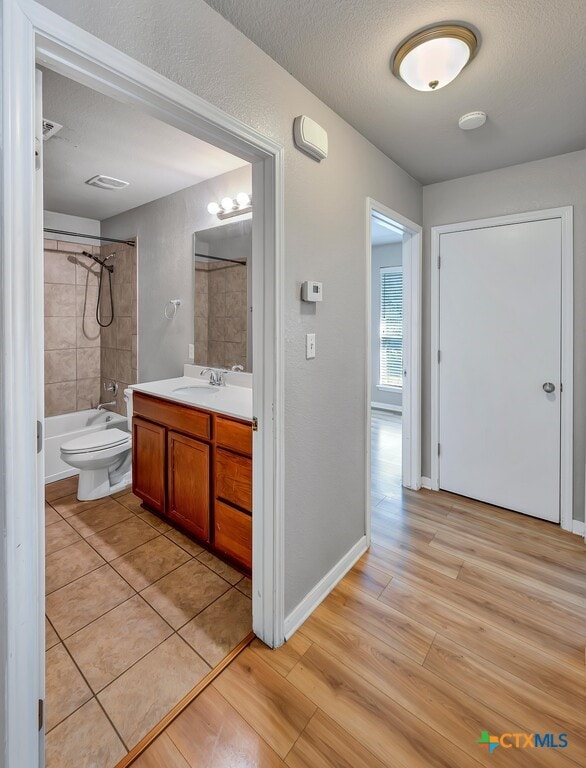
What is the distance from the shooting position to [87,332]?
3.87 metres

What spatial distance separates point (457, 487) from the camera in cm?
299

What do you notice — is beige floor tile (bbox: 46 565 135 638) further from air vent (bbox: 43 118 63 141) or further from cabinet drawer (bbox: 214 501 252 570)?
air vent (bbox: 43 118 63 141)

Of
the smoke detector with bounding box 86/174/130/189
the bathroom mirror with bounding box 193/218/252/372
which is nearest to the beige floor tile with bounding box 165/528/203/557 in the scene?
the bathroom mirror with bounding box 193/218/252/372

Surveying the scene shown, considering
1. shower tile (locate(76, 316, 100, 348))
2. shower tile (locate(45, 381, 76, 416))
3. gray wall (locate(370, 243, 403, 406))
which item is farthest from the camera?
gray wall (locate(370, 243, 403, 406))

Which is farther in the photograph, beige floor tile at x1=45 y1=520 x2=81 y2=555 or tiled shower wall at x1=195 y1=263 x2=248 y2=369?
tiled shower wall at x1=195 y1=263 x2=248 y2=369

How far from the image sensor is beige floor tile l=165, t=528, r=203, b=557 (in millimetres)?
2303

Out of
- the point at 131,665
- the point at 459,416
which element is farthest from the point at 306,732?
the point at 459,416

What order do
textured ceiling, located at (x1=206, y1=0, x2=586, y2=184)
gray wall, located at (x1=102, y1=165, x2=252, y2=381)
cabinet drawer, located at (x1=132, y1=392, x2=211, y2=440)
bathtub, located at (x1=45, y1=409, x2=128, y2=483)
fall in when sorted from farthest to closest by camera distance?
bathtub, located at (x1=45, y1=409, x2=128, y2=483)
gray wall, located at (x1=102, y1=165, x2=252, y2=381)
cabinet drawer, located at (x1=132, y1=392, x2=211, y2=440)
textured ceiling, located at (x1=206, y1=0, x2=586, y2=184)

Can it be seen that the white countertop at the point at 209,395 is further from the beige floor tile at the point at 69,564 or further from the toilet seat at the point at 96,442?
the beige floor tile at the point at 69,564

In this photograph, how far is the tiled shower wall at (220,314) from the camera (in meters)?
2.70

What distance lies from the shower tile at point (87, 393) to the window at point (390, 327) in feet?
13.0

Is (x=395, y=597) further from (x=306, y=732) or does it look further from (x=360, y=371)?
(x=360, y=371)

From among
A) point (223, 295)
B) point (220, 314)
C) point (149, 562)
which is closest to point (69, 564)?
point (149, 562)

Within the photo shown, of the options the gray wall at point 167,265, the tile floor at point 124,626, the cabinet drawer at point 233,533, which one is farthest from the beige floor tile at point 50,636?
the gray wall at point 167,265
